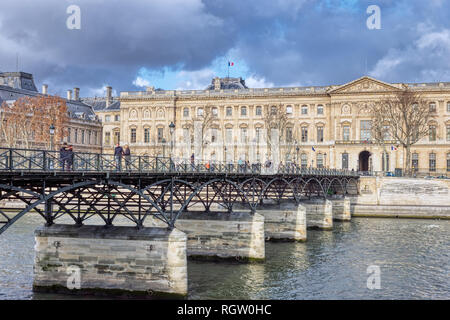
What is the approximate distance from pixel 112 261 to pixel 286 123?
65198 mm

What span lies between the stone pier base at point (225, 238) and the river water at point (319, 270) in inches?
32.0

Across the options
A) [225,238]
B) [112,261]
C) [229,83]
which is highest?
[229,83]

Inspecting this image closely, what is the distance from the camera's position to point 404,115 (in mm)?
78688

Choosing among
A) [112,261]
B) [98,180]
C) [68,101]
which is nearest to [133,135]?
[68,101]

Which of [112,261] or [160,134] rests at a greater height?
[160,134]

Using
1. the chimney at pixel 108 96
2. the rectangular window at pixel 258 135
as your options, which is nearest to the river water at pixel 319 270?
the rectangular window at pixel 258 135

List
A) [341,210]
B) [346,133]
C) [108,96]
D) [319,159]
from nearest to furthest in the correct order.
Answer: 1. [341,210]
2. [346,133]
3. [319,159]
4. [108,96]

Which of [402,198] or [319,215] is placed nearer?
[319,215]

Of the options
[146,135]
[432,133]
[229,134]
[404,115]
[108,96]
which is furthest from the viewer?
[108,96]

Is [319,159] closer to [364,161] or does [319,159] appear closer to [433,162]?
[364,161]

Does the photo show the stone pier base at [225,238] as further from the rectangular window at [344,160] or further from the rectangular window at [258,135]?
the rectangular window at [258,135]

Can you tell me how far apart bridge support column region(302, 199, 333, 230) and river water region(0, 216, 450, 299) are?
4.31m

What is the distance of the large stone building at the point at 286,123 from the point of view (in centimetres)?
9206

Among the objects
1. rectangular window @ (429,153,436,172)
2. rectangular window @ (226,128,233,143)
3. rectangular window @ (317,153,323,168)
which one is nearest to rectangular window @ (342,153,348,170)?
rectangular window @ (317,153,323,168)
